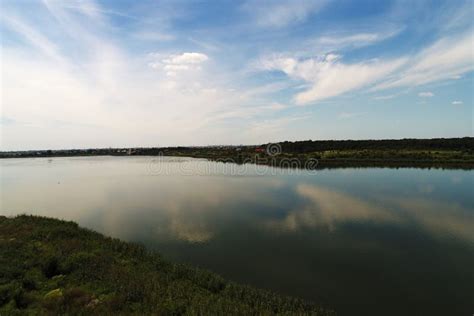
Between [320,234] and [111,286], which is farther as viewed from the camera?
[320,234]

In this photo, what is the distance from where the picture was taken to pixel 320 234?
13.5 m

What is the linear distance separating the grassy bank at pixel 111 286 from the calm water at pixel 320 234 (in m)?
1.46

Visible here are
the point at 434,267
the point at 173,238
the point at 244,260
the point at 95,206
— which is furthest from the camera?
the point at 95,206

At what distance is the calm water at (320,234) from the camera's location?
8422 millimetres

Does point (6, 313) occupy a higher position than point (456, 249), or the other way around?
point (6, 313)

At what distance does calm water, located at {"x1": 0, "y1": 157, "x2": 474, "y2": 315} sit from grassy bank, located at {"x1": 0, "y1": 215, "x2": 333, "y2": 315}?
1.46 m

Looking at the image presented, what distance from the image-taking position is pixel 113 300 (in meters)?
6.35

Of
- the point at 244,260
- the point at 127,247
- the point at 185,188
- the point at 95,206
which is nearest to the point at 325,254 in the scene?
the point at 244,260

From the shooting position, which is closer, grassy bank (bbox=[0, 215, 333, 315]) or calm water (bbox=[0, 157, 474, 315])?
grassy bank (bbox=[0, 215, 333, 315])

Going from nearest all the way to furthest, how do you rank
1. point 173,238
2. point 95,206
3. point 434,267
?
1. point 434,267
2. point 173,238
3. point 95,206

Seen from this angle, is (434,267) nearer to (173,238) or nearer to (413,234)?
(413,234)

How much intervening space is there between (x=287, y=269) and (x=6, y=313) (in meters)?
7.87

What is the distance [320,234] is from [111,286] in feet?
32.2

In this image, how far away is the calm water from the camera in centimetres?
842
